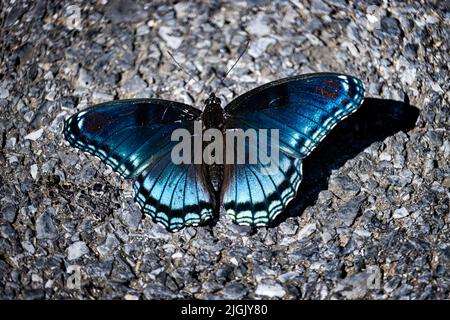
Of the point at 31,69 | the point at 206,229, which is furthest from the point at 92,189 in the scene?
the point at 31,69

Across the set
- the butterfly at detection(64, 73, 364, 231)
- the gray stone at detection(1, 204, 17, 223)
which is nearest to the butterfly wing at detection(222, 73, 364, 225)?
the butterfly at detection(64, 73, 364, 231)

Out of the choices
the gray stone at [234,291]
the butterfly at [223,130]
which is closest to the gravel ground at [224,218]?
the gray stone at [234,291]

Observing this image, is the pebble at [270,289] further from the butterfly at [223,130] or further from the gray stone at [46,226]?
the gray stone at [46,226]

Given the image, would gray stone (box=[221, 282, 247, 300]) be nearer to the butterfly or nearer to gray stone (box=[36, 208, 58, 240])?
the butterfly

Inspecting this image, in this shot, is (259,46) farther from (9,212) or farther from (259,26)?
(9,212)

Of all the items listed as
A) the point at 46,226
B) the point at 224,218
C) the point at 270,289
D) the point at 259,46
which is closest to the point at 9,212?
the point at 46,226

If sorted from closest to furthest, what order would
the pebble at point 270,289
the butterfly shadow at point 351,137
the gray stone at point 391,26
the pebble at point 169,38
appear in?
the pebble at point 270,289
the butterfly shadow at point 351,137
the gray stone at point 391,26
the pebble at point 169,38
